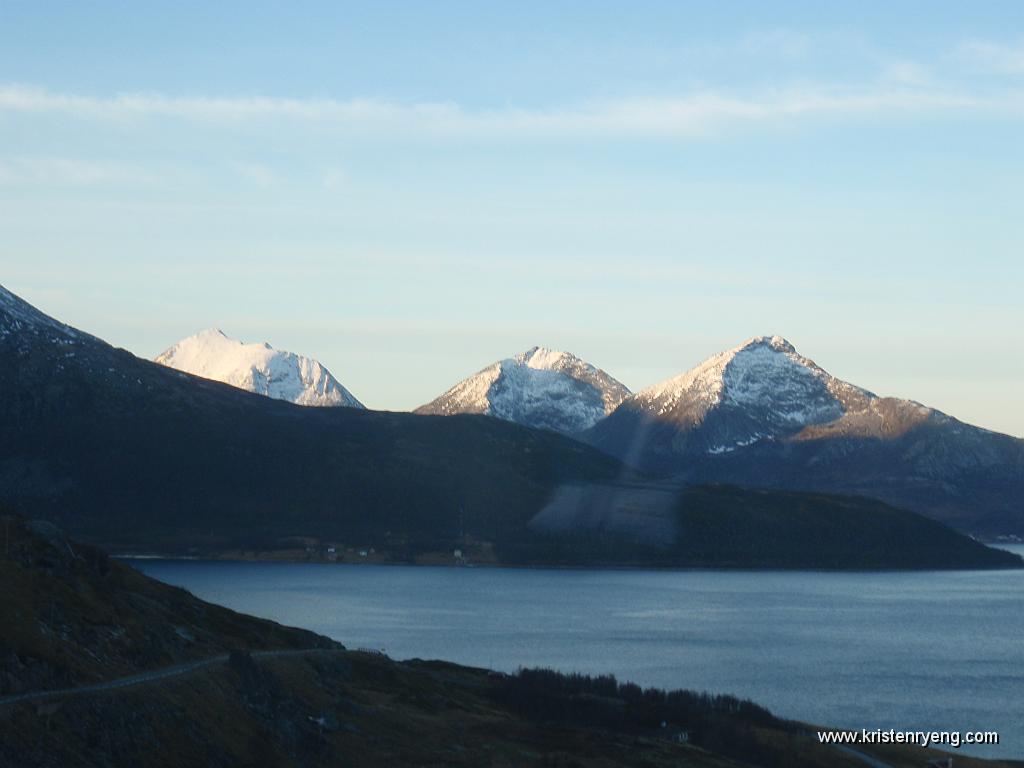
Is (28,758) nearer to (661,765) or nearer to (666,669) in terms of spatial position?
(661,765)

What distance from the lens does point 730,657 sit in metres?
162

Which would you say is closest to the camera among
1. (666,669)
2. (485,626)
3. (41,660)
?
(41,660)

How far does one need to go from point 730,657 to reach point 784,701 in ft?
112

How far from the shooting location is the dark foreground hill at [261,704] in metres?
68.8

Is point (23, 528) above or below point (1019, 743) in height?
above

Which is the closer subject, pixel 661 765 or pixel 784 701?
pixel 661 765

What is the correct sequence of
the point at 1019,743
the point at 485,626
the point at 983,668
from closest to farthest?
the point at 1019,743, the point at 983,668, the point at 485,626

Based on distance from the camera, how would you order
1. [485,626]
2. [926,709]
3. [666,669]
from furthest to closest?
[485,626] → [666,669] → [926,709]

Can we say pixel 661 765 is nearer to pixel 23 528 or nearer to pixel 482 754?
pixel 482 754

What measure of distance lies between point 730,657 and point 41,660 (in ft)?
340

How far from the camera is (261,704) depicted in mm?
82000

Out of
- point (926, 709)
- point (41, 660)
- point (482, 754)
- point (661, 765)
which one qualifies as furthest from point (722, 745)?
point (41, 660)

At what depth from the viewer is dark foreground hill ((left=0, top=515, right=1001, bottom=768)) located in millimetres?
68750

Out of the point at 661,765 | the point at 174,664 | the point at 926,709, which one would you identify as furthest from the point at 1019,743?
the point at 174,664
